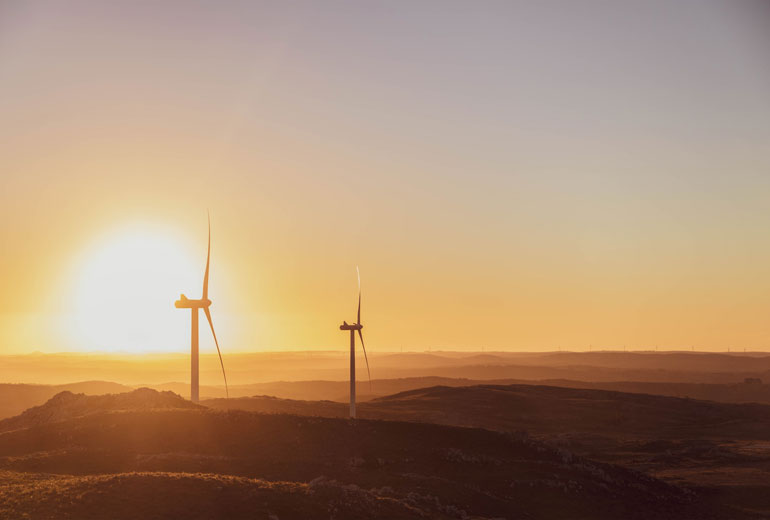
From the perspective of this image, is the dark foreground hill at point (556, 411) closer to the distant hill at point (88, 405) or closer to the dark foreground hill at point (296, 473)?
the distant hill at point (88, 405)

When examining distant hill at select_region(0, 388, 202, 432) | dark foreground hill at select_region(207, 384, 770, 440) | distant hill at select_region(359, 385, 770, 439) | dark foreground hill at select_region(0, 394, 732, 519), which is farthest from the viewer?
distant hill at select_region(359, 385, 770, 439)

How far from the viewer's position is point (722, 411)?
112m

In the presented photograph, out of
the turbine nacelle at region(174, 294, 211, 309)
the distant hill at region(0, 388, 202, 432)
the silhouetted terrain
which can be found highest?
the turbine nacelle at region(174, 294, 211, 309)

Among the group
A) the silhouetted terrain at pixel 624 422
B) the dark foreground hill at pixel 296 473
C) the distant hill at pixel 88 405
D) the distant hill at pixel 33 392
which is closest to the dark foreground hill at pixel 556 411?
the silhouetted terrain at pixel 624 422

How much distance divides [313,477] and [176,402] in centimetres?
2010

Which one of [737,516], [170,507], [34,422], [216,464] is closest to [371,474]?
[216,464]

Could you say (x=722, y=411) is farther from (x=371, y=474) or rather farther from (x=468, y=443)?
(x=371, y=474)

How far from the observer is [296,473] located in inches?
1836

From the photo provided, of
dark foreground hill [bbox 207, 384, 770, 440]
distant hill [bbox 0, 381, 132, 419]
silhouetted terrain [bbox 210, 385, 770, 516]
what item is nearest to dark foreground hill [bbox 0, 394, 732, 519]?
silhouetted terrain [bbox 210, 385, 770, 516]

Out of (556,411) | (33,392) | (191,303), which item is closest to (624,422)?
(556,411)

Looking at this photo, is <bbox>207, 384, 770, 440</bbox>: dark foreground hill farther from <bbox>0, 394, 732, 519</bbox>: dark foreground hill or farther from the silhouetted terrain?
<bbox>0, 394, 732, 519</bbox>: dark foreground hill

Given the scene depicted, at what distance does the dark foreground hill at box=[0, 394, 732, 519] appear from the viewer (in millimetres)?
36938

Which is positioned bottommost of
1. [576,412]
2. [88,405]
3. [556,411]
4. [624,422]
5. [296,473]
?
[624,422]

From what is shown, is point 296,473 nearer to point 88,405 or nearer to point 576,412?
point 88,405
